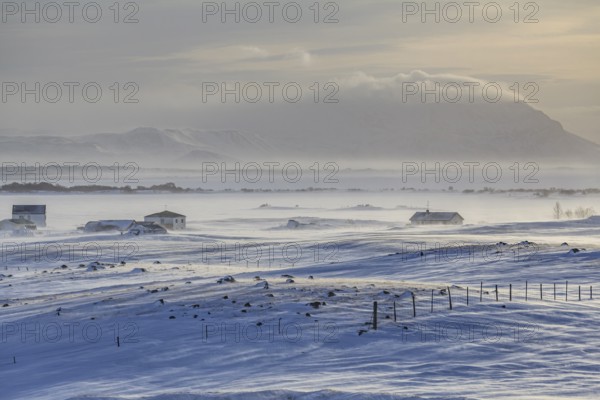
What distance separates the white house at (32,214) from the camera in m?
166

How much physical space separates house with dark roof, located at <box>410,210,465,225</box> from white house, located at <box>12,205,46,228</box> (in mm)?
62074

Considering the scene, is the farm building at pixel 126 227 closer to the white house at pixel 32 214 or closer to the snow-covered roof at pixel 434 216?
the white house at pixel 32 214

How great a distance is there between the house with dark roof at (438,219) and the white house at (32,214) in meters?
62.1

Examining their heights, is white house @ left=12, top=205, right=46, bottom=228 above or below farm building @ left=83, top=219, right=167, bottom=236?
above

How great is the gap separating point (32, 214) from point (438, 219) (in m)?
67.8

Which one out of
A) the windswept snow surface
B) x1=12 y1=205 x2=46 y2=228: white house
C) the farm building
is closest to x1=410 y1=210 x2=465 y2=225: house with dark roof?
the farm building

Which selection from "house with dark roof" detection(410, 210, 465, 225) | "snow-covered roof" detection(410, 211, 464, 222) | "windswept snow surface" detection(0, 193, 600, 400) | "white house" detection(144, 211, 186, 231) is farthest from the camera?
"snow-covered roof" detection(410, 211, 464, 222)

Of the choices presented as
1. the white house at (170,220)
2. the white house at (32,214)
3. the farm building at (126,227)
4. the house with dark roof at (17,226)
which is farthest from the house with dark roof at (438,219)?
the house with dark roof at (17,226)

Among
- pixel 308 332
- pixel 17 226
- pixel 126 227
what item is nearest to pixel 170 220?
pixel 126 227

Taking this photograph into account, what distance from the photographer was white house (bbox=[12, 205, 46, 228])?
166 m

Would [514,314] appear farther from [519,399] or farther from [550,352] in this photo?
[519,399]

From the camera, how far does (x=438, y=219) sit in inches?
6752

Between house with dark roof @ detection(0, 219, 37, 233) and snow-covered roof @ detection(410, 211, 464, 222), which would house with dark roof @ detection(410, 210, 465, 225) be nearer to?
snow-covered roof @ detection(410, 211, 464, 222)

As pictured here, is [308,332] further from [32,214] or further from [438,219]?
[32,214]
